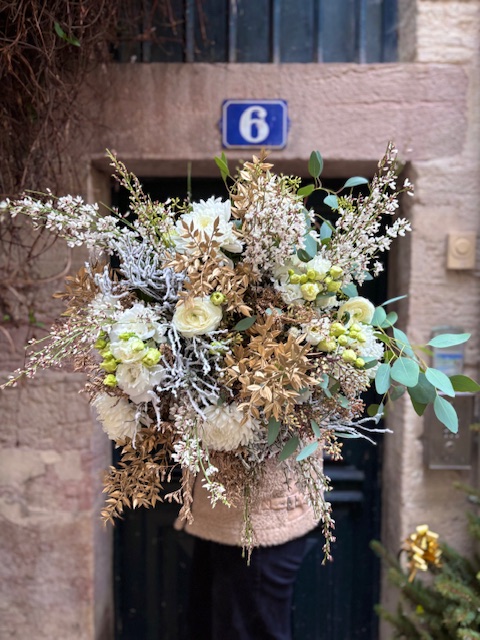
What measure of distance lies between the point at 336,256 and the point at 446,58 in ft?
4.63

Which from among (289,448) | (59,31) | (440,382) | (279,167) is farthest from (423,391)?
(59,31)

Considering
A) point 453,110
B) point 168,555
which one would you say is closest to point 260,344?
point 453,110

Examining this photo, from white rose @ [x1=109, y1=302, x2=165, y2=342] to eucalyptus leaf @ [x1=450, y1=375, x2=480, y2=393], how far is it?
0.60 m

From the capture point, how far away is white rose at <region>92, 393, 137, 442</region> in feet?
3.47

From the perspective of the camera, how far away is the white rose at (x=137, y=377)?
98cm

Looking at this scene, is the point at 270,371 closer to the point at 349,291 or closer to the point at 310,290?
the point at 310,290

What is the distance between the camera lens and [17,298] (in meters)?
2.04

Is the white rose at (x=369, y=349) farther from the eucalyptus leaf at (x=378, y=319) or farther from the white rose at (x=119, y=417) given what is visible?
the white rose at (x=119, y=417)

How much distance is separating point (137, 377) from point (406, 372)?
0.51 m

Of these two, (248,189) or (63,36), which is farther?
(63,36)

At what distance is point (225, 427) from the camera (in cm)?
100

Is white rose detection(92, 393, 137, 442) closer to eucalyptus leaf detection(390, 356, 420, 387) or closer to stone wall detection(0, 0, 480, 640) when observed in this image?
eucalyptus leaf detection(390, 356, 420, 387)

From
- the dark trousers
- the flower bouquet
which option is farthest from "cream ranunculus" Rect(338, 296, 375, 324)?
the dark trousers

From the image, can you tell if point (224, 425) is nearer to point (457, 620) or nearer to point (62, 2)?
point (457, 620)
